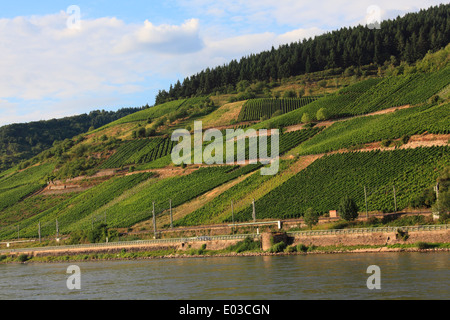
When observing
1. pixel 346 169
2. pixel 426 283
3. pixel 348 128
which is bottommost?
pixel 426 283

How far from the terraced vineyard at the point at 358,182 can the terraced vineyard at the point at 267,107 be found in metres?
48.6

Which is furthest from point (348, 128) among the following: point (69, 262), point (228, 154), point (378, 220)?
point (69, 262)

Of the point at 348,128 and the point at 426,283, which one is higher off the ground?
the point at 348,128

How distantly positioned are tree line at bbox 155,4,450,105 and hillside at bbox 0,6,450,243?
4.62 meters

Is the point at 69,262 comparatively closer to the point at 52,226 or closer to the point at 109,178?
the point at 52,226

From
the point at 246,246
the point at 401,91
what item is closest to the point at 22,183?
the point at 401,91

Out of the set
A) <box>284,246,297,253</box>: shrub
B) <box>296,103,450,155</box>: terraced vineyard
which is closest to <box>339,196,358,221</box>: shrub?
<box>284,246,297,253</box>: shrub

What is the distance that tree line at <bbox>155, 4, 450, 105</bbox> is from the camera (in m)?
140

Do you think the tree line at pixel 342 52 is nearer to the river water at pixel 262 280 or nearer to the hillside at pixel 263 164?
the hillside at pixel 263 164

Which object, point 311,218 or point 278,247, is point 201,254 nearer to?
point 278,247

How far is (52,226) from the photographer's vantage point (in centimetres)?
9806

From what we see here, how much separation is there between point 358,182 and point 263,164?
2596 cm
